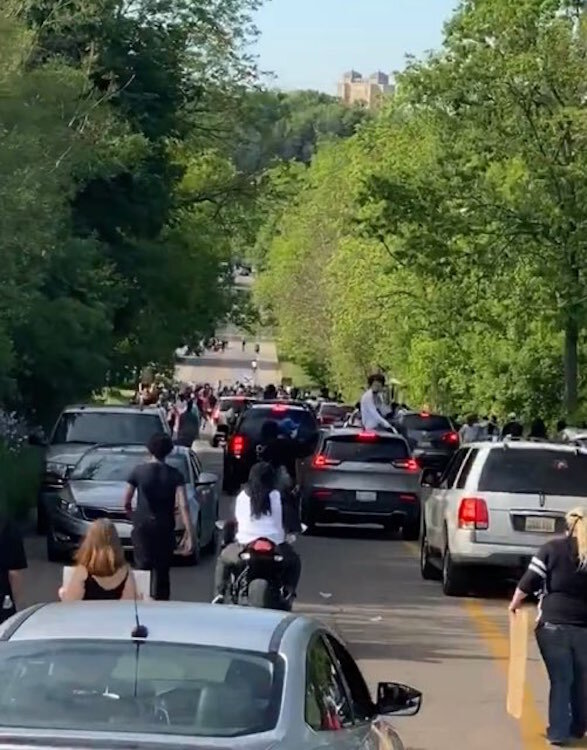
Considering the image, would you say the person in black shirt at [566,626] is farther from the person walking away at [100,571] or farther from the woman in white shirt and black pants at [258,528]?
the person walking away at [100,571]

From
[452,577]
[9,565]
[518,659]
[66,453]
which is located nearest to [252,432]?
[66,453]

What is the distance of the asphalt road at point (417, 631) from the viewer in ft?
41.0

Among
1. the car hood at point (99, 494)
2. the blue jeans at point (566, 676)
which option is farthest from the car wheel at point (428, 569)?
the blue jeans at point (566, 676)

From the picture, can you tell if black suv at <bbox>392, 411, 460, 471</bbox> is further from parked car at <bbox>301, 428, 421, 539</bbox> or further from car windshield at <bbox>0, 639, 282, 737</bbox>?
car windshield at <bbox>0, 639, 282, 737</bbox>

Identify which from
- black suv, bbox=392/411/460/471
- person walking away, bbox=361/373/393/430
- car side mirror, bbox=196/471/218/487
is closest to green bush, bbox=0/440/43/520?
car side mirror, bbox=196/471/218/487

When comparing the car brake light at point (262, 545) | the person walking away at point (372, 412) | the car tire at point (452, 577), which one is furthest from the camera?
the person walking away at point (372, 412)

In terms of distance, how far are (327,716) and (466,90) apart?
3517cm

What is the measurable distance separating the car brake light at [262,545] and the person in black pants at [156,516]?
83.0 inches

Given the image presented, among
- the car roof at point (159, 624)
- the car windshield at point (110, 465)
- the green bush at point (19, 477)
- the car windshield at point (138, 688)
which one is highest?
the car roof at point (159, 624)

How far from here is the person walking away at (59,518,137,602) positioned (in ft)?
35.9

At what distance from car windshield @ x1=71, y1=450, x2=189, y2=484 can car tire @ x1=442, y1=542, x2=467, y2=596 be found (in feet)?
11.5

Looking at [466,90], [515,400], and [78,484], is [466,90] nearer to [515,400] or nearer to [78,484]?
[515,400]

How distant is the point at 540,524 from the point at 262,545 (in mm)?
6836

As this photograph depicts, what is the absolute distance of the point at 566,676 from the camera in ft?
38.4
